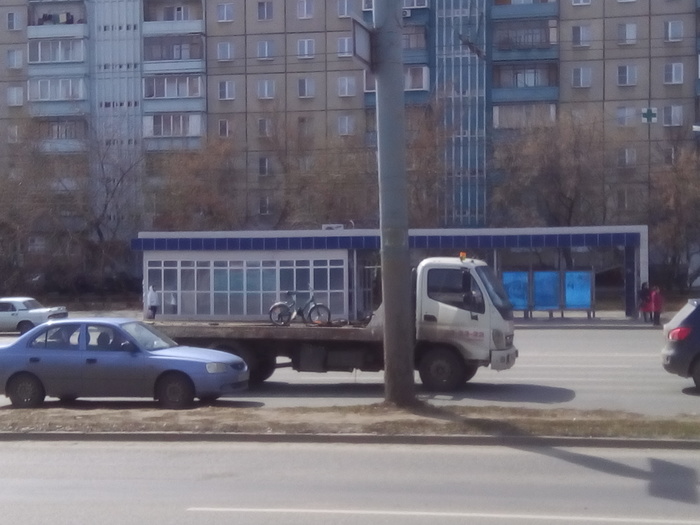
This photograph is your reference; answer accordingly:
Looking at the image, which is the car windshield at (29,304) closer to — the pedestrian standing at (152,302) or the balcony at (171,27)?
the pedestrian standing at (152,302)

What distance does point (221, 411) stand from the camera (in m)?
13.5

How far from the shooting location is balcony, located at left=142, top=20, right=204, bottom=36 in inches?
2514

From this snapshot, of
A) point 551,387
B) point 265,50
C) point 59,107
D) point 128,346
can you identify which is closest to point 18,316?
point 128,346

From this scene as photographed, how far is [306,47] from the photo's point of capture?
6419 centimetres

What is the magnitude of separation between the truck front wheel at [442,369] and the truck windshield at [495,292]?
3.54ft

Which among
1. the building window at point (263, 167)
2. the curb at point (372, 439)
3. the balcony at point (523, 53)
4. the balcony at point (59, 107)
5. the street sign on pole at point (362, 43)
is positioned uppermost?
the balcony at point (523, 53)

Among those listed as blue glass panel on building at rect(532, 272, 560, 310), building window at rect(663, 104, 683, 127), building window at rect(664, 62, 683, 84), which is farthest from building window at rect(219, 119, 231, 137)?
blue glass panel on building at rect(532, 272, 560, 310)

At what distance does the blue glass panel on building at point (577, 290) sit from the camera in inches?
1503

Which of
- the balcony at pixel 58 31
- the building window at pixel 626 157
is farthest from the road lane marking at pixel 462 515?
the balcony at pixel 58 31

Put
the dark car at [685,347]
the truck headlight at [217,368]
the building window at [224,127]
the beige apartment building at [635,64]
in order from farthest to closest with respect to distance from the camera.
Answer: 1. the building window at [224,127]
2. the beige apartment building at [635,64]
3. the dark car at [685,347]
4. the truck headlight at [217,368]

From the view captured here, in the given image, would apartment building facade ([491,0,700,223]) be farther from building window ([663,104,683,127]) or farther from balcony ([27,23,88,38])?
balcony ([27,23,88,38])

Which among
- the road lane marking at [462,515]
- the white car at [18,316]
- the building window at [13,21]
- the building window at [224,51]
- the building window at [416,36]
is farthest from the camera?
the building window at [13,21]

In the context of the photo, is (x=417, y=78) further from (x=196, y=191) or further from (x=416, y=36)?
(x=196, y=191)

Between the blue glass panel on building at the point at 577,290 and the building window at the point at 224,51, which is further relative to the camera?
the building window at the point at 224,51
